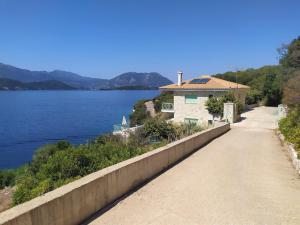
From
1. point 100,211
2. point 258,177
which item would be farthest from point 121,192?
point 258,177

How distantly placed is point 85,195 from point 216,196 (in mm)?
3117

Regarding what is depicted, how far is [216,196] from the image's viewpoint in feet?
21.5

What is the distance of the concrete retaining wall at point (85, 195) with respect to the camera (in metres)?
3.90

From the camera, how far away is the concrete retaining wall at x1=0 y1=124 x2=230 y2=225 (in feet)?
12.8

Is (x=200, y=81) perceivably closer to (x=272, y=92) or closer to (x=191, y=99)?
(x=191, y=99)

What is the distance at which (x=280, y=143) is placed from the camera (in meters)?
15.8

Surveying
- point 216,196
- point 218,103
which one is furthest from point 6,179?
point 218,103

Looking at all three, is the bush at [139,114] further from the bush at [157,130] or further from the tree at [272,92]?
the bush at [157,130]

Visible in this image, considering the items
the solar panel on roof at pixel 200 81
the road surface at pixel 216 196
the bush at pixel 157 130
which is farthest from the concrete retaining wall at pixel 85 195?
the solar panel on roof at pixel 200 81

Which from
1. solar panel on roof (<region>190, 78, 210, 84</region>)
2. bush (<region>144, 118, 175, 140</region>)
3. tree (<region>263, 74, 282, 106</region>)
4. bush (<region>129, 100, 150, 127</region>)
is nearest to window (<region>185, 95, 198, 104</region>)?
solar panel on roof (<region>190, 78, 210, 84</region>)

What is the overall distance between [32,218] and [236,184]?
542 cm

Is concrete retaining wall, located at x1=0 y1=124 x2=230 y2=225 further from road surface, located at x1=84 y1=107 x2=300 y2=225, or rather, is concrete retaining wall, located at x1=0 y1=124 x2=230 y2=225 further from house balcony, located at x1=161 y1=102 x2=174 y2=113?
house balcony, located at x1=161 y1=102 x2=174 y2=113

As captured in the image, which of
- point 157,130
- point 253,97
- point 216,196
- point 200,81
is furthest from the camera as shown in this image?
point 253,97

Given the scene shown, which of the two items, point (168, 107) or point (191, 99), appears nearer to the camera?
point (191, 99)
